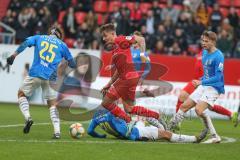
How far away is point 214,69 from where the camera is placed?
1407 centimetres

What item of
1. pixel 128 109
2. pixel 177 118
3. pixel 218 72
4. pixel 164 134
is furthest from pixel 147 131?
pixel 218 72

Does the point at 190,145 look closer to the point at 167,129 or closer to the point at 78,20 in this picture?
the point at 167,129

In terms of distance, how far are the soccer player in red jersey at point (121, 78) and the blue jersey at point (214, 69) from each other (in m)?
1.31

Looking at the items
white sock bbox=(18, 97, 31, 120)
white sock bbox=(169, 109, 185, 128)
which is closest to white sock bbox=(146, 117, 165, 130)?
white sock bbox=(169, 109, 185, 128)

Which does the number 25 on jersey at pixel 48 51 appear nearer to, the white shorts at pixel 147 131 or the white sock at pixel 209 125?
the white shorts at pixel 147 131

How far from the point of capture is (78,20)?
29500mm

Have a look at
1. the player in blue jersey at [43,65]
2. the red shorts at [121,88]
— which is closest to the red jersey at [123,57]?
the red shorts at [121,88]

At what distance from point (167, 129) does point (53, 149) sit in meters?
3.28

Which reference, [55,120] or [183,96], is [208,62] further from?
[183,96]

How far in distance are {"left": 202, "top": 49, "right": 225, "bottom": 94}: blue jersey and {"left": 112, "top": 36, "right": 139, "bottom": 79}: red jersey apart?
5.06 ft

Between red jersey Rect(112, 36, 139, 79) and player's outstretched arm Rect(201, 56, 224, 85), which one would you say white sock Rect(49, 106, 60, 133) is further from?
player's outstretched arm Rect(201, 56, 224, 85)

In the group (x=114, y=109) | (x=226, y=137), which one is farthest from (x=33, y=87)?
(x=226, y=137)

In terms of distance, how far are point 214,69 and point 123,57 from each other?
185 cm

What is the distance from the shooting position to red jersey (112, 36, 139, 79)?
14148mm
